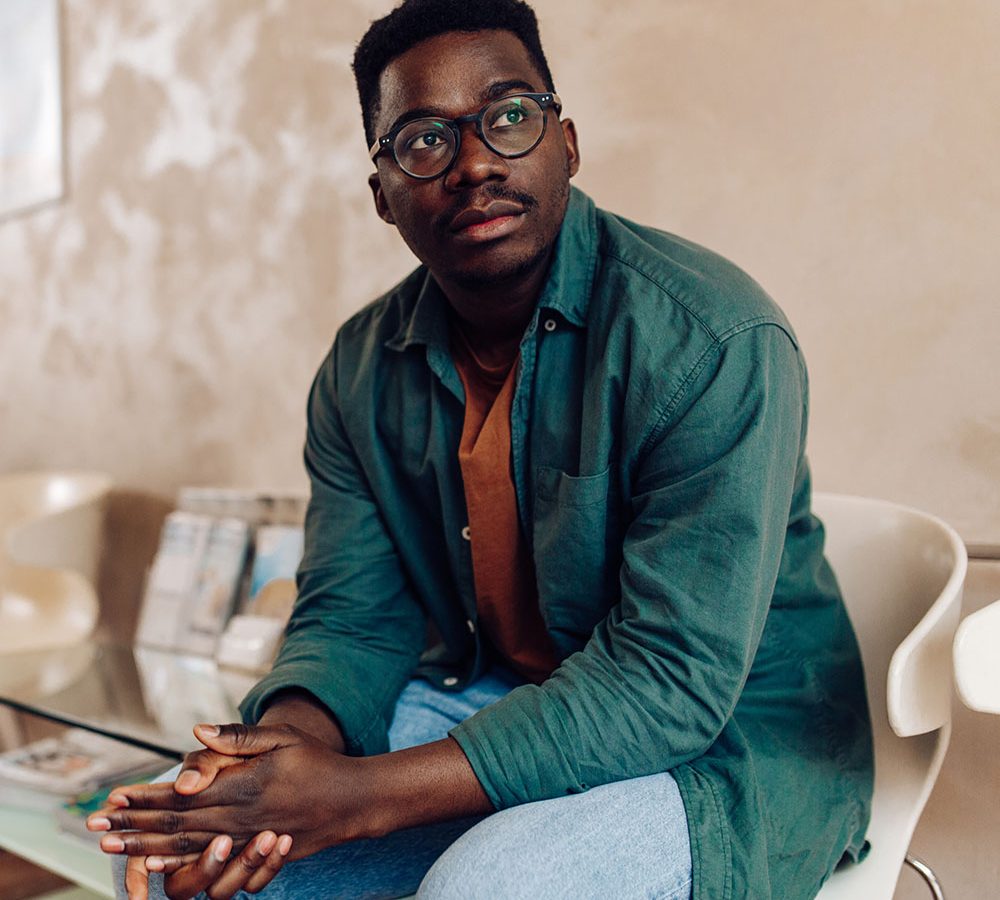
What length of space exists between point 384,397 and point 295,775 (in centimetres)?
62

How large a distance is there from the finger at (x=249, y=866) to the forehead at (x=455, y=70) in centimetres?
84

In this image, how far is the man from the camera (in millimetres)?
920

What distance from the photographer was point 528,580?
1295 millimetres

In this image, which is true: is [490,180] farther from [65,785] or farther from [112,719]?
[65,785]

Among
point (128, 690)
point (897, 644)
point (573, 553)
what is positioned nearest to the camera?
point (573, 553)

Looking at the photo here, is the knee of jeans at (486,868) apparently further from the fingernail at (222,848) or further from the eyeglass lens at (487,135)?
the eyeglass lens at (487,135)

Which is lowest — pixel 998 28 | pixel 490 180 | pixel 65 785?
pixel 65 785

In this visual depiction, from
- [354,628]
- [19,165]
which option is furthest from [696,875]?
[19,165]

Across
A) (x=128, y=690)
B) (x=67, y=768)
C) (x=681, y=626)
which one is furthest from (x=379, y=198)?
(x=67, y=768)

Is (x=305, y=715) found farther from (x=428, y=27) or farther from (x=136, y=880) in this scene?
(x=428, y=27)

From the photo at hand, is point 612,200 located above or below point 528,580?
above

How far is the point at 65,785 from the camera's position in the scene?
1869 mm

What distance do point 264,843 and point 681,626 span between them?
45 centimetres

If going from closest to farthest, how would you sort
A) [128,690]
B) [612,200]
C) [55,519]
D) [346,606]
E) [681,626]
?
[681,626]
[346,606]
[612,200]
[128,690]
[55,519]
